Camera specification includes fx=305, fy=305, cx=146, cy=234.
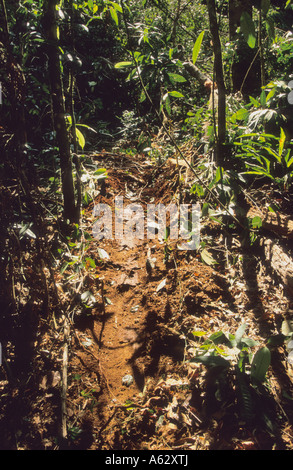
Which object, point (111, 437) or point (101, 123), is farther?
point (101, 123)

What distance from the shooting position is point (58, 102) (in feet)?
7.02

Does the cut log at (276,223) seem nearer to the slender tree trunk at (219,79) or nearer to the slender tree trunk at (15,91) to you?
the slender tree trunk at (219,79)

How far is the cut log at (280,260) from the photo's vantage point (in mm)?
2016

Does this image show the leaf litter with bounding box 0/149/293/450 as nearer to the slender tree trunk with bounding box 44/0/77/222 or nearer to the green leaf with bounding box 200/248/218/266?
the green leaf with bounding box 200/248/218/266

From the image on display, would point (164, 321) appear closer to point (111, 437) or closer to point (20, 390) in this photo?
point (111, 437)

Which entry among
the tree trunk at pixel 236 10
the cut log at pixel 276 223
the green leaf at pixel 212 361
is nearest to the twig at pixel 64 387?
the green leaf at pixel 212 361

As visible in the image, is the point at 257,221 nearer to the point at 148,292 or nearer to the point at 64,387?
the point at 148,292

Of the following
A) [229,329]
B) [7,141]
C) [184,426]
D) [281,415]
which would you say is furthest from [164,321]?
[7,141]

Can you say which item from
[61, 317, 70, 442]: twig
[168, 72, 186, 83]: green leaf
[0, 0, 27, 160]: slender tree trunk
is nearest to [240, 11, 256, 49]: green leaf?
[168, 72, 186, 83]: green leaf

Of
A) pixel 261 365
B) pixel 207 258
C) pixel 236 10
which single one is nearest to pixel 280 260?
pixel 207 258

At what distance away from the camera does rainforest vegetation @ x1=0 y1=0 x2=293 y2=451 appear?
4.97 feet

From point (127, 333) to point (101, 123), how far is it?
3.29m

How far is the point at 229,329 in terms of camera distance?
1.90 meters

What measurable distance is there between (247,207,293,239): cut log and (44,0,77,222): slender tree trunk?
150cm
